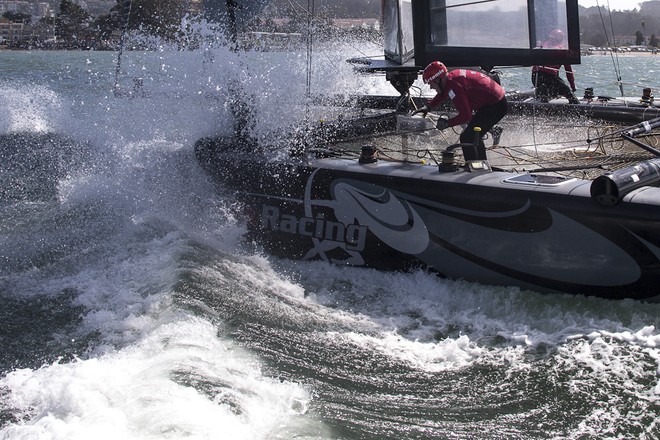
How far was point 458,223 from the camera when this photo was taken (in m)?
5.87

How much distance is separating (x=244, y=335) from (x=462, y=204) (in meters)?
1.93

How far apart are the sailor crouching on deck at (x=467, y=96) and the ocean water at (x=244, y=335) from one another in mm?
1344

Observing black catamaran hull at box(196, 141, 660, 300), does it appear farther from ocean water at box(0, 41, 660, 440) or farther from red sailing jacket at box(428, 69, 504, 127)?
red sailing jacket at box(428, 69, 504, 127)

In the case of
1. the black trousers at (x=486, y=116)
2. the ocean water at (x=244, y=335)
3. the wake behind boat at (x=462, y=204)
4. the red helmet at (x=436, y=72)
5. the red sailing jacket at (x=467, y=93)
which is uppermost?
the red helmet at (x=436, y=72)

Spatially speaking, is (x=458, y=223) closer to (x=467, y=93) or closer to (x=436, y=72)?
(x=467, y=93)

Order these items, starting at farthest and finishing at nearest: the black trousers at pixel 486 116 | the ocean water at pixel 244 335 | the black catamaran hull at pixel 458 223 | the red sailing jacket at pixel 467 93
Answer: the black trousers at pixel 486 116, the red sailing jacket at pixel 467 93, the black catamaran hull at pixel 458 223, the ocean water at pixel 244 335

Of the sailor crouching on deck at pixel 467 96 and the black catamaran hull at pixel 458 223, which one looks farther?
the sailor crouching on deck at pixel 467 96

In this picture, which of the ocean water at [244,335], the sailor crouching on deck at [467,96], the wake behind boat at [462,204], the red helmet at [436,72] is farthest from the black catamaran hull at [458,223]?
the red helmet at [436,72]

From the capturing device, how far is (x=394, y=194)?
6.16m

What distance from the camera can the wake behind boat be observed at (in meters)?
Result: 5.26

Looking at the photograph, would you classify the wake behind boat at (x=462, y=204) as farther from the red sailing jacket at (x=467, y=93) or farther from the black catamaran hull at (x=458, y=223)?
the red sailing jacket at (x=467, y=93)

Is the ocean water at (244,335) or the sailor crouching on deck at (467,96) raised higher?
the sailor crouching on deck at (467,96)

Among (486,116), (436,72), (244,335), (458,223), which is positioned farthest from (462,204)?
(244,335)

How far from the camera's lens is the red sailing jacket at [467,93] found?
21.2 ft
